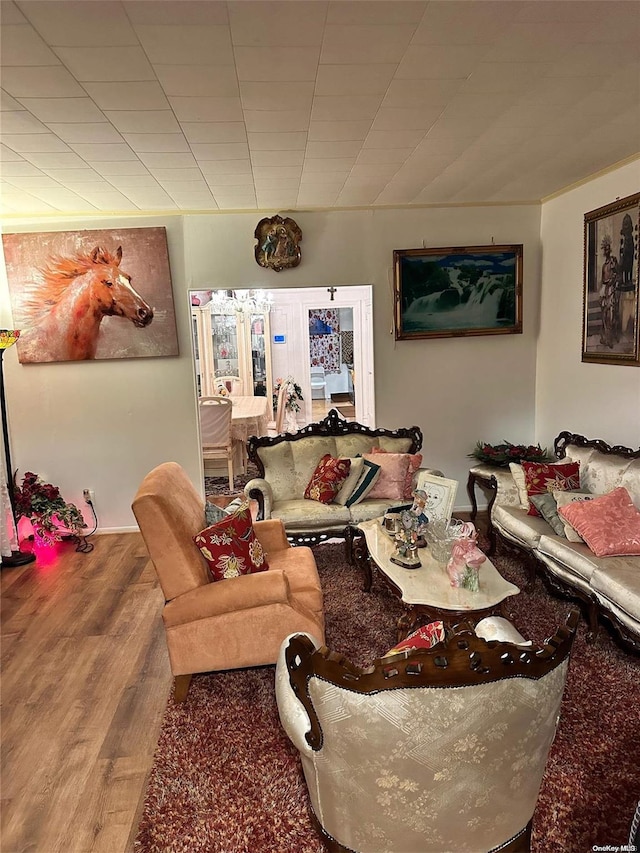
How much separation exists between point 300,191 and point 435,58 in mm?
2085

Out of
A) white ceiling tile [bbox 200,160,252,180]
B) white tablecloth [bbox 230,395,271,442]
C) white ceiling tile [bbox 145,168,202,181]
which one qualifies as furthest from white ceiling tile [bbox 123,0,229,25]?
white tablecloth [bbox 230,395,271,442]

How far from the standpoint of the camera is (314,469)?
4.32 meters

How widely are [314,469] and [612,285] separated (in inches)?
98.0

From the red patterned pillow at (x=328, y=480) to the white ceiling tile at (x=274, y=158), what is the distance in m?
2.04

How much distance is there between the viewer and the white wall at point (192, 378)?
4.77 m

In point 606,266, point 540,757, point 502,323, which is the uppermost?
point 606,266

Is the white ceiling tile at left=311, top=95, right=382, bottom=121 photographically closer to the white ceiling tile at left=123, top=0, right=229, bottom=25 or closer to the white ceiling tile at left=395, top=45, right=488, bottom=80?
the white ceiling tile at left=395, top=45, right=488, bottom=80

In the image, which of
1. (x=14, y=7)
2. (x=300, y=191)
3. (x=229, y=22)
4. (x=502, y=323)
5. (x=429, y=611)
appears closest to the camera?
(x=14, y=7)

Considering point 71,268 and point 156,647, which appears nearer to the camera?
point 156,647

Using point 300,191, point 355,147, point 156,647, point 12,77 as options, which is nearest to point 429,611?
point 156,647

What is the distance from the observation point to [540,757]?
1402 mm

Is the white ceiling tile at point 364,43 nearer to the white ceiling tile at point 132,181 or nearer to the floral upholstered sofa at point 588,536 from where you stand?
the white ceiling tile at point 132,181

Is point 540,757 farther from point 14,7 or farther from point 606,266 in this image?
point 606,266

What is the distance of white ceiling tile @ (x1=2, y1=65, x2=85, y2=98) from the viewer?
7.31ft
